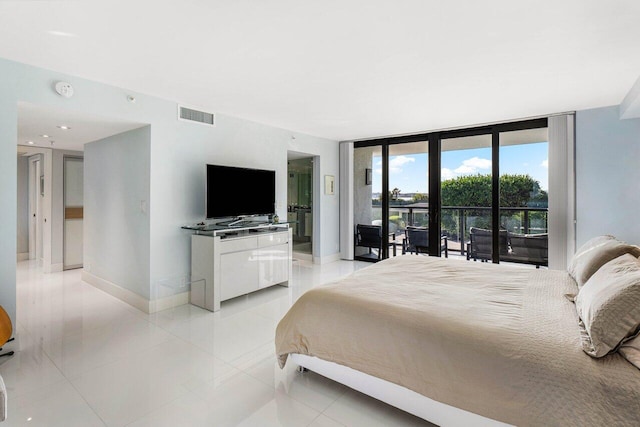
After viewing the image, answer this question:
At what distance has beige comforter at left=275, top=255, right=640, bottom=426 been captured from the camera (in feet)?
4.24

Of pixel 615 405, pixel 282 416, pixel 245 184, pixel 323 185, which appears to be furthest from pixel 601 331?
pixel 323 185

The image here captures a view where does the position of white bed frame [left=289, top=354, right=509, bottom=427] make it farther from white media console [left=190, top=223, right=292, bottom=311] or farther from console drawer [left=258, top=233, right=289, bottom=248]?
console drawer [left=258, top=233, right=289, bottom=248]

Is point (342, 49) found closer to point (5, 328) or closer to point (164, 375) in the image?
point (164, 375)

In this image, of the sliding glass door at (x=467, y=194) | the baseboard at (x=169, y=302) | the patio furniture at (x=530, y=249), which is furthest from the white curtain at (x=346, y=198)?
the baseboard at (x=169, y=302)

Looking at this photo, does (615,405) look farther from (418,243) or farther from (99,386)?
(418,243)

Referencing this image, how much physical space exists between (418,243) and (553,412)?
4.43 m

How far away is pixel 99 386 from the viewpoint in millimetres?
2172

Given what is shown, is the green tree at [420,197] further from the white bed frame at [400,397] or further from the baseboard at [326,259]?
the white bed frame at [400,397]

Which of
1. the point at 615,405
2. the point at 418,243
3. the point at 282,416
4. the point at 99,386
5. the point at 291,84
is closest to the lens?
the point at 615,405

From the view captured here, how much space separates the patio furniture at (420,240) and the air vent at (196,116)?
12.5 feet

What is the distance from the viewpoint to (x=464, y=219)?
17.6 feet

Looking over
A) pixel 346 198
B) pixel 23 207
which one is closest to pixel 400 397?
pixel 346 198

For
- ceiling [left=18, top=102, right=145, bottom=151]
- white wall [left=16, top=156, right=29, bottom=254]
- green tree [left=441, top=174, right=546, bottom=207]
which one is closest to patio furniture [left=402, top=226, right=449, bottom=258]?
green tree [left=441, top=174, right=546, bottom=207]

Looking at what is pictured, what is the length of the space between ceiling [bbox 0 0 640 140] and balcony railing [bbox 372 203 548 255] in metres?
1.61
